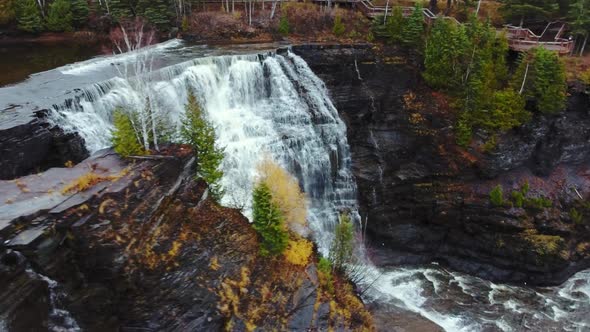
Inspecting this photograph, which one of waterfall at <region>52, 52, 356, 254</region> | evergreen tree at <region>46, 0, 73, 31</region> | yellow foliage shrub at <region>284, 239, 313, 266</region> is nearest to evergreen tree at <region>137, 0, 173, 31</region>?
evergreen tree at <region>46, 0, 73, 31</region>

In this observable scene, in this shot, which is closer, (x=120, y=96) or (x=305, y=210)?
(x=120, y=96)

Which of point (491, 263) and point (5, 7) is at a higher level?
point (5, 7)

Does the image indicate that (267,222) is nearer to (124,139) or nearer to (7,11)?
(124,139)

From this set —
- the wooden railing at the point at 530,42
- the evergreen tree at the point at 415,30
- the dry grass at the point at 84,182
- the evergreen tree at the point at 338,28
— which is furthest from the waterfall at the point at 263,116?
the wooden railing at the point at 530,42

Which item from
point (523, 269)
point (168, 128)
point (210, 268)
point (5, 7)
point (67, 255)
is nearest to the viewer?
point (67, 255)

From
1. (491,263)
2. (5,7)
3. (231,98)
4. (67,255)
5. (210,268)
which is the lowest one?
(491,263)

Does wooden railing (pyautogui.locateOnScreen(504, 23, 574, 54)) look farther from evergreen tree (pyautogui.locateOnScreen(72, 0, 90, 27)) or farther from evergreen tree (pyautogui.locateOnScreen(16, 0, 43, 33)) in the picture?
evergreen tree (pyautogui.locateOnScreen(16, 0, 43, 33))

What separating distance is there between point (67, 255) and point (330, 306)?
12521 mm

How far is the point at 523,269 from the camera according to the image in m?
32.2

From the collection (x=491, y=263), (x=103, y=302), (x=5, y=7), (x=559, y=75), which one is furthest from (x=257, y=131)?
(x=5, y=7)

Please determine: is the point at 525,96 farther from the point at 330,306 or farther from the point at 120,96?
the point at 120,96

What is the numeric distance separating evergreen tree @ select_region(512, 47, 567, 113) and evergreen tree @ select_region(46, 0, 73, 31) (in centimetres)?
4471

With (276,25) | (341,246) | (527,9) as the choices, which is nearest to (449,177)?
(341,246)

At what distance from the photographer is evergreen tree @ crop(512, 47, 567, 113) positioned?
32312 mm
